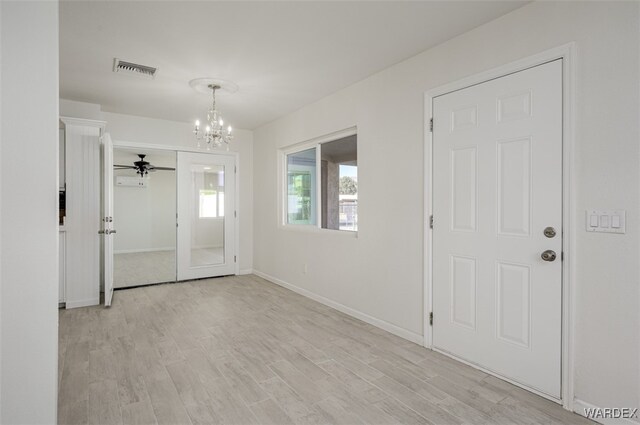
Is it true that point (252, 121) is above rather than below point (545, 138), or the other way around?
above

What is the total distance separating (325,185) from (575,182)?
285 centimetres

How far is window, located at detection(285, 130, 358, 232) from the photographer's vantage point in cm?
403

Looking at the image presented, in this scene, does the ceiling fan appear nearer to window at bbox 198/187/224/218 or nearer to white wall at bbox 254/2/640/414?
window at bbox 198/187/224/218

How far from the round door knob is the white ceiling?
1.65 metres

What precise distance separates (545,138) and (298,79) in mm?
2438

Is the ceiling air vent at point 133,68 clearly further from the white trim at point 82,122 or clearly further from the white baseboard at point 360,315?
the white baseboard at point 360,315

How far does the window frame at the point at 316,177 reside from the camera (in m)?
4.07

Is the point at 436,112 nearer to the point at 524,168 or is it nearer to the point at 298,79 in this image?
the point at 524,168

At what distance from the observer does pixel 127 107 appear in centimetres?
460

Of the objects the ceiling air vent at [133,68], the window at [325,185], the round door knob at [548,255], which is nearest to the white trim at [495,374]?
the round door knob at [548,255]

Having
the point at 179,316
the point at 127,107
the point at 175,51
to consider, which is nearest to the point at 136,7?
the point at 175,51

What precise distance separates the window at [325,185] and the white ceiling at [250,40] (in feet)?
2.49

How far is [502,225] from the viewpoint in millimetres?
2402

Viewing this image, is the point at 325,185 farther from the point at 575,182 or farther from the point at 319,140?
the point at 575,182
